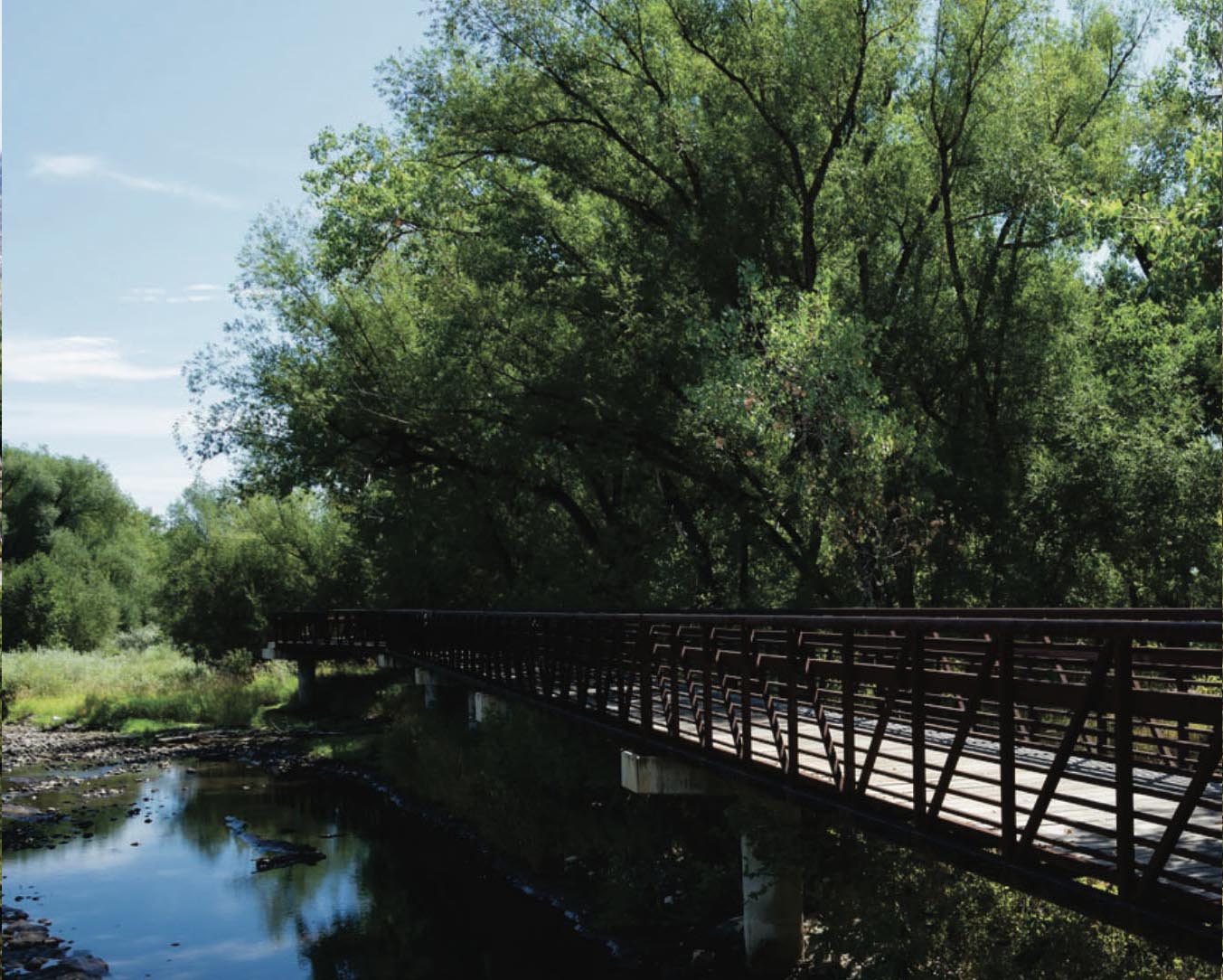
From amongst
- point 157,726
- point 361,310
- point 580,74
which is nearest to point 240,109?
point 580,74

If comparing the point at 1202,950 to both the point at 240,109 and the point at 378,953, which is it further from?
the point at 240,109

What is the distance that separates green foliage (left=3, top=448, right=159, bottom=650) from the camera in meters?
57.7

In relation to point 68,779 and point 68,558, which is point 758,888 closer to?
point 68,779

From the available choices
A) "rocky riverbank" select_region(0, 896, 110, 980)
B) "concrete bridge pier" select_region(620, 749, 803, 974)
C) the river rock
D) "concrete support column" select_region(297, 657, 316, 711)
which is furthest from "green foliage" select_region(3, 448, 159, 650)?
"concrete bridge pier" select_region(620, 749, 803, 974)

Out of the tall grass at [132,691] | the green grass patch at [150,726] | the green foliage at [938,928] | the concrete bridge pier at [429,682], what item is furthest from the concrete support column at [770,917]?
the tall grass at [132,691]

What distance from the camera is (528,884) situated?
54.5 feet

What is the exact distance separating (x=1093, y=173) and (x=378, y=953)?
16738mm

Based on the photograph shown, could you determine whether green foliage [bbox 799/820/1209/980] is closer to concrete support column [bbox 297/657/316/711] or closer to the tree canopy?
the tree canopy

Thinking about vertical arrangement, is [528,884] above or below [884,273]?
below

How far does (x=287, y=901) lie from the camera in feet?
53.0

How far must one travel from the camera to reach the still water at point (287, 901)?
13.5m

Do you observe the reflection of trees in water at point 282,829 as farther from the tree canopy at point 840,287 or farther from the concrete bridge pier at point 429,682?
the tree canopy at point 840,287

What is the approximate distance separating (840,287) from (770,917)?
12.6 m

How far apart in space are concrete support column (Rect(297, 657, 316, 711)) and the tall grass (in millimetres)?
1644
